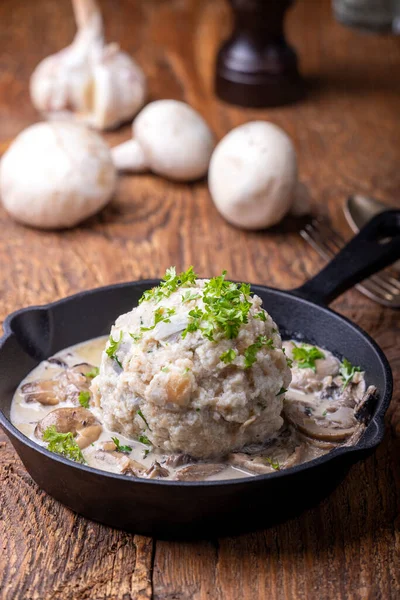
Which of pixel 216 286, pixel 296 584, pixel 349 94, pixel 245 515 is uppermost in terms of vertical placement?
pixel 216 286

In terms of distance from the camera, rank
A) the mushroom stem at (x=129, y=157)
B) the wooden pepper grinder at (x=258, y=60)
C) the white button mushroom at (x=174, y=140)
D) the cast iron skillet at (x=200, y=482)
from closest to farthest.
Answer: the cast iron skillet at (x=200, y=482) → the white button mushroom at (x=174, y=140) → the mushroom stem at (x=129, y=157) → the wooden pepper grinder at (x=258, y=60)

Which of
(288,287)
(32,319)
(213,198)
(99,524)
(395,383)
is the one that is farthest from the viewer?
(213,198)

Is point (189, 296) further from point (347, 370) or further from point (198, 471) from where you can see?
point (347, 370)

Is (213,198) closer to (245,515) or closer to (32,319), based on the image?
(32,319)

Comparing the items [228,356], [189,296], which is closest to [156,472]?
[228,356]

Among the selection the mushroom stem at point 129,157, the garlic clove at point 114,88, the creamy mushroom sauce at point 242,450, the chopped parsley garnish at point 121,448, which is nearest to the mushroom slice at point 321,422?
the creamy mushroom sauce at point 242,450

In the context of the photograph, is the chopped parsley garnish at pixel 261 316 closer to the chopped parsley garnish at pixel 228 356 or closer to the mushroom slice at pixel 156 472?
the chopped parsley garnish at pixel 228 356

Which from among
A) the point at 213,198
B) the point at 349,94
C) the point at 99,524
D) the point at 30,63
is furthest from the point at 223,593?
the point at 30,63

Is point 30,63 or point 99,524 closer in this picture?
point 99,524
